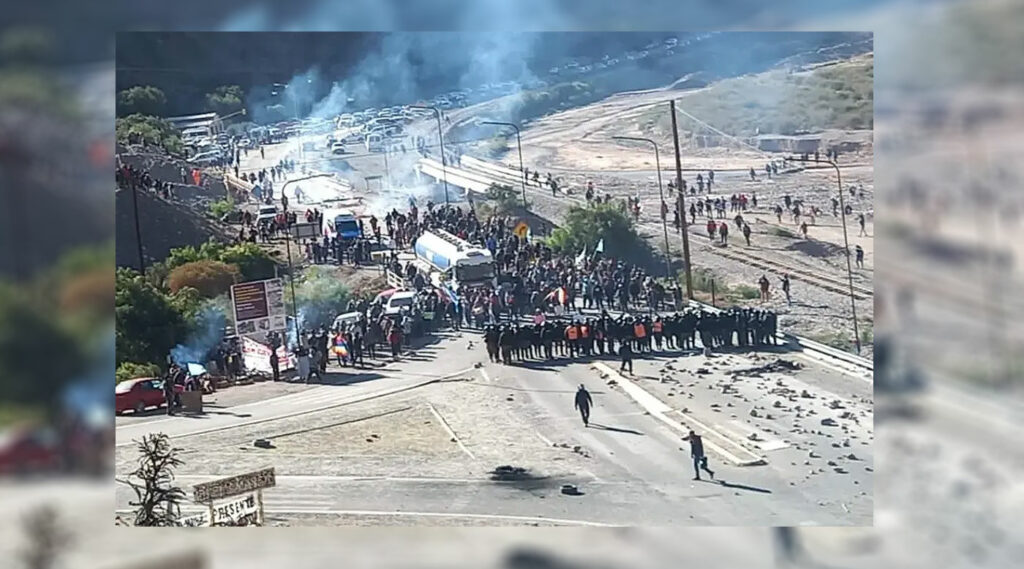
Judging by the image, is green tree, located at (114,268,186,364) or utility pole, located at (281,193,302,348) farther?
utility pole, located at (281,193,302,348)

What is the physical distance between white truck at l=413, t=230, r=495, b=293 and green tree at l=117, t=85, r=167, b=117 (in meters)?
0.92

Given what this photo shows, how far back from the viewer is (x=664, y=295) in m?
4.87

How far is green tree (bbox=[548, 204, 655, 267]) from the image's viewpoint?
483cm

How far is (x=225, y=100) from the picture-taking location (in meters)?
4.82

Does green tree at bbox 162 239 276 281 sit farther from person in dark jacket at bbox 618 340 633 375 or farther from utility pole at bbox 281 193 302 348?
person in dark jacket at bbox 618 340 633 375

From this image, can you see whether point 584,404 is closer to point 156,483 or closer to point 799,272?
point 799,272
